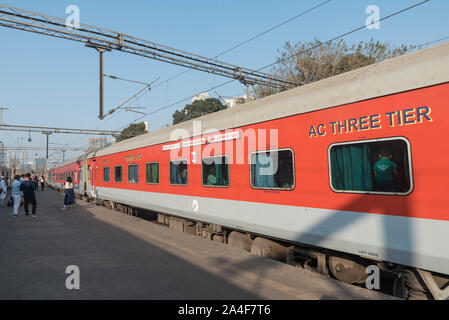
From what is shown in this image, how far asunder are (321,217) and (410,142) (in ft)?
5.19

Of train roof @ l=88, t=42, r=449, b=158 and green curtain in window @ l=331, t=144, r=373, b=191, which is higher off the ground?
train roof @ l=88, t=42, r=449, b=158

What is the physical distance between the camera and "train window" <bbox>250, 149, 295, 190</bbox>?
5.05m

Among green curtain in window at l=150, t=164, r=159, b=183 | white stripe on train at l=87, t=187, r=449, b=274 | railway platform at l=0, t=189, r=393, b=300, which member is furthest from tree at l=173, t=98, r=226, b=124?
white stripe on train at l=87, t=187, r=449, b=274

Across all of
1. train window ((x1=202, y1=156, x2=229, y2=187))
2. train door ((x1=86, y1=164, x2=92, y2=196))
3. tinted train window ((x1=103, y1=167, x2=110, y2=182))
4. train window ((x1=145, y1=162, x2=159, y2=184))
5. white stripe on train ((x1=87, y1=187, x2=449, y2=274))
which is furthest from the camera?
train door ((x1=86, y1=164, x2=92, y2=196))

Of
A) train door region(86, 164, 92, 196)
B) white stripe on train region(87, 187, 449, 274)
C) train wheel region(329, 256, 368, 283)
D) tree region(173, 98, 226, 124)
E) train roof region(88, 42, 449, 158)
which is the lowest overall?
train wheel region(329, 256, 368, 283)

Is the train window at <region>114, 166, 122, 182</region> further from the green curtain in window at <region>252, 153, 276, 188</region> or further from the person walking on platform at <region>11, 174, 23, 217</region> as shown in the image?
the green curtain in window at <region>252, 153, 276, 188</region>

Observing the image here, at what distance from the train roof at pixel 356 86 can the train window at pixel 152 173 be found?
11.9ft

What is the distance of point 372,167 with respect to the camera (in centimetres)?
395

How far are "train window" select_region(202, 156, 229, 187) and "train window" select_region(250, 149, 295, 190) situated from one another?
0.83 meters

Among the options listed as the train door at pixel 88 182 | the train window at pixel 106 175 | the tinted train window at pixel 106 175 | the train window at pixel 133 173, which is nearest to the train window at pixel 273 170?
the train window at pixel 133 173

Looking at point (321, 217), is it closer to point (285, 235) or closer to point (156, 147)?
point (285, 235)

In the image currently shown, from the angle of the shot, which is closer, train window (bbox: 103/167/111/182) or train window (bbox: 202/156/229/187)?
train window (bbox: 202/156/229/187)

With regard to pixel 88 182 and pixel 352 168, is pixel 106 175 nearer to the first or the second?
pixel 88 182
